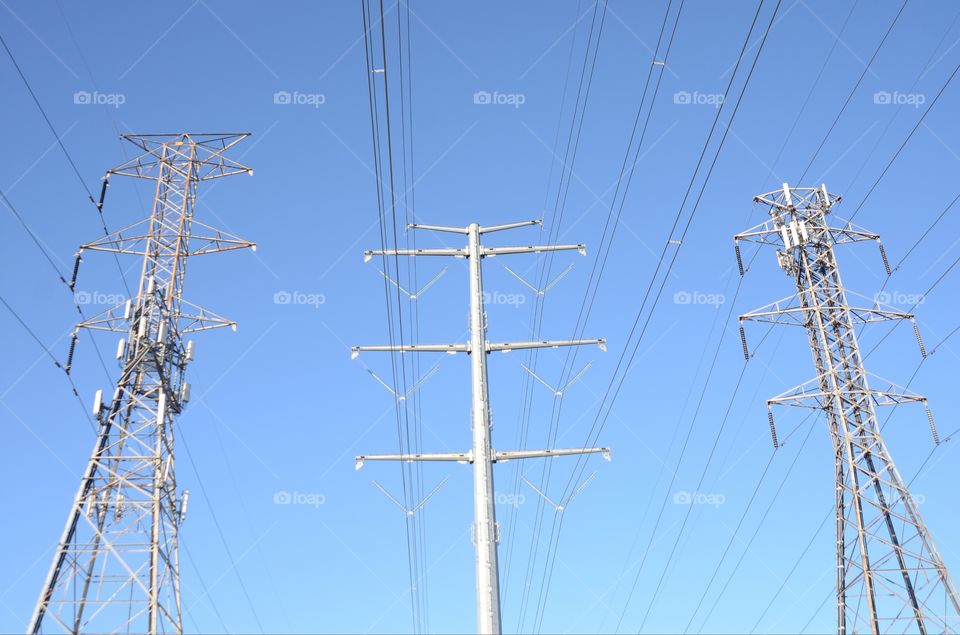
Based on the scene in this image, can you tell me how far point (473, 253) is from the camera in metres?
21.4

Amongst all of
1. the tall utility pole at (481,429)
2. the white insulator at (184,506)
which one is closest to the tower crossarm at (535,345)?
the tall utility pole at (481,429)

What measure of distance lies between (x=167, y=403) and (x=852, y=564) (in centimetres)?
2224

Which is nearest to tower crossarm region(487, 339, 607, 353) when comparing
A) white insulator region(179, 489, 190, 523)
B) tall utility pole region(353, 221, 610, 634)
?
tall utility pole region(353, 221, 610, 634)

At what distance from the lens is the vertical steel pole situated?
54.6 ft

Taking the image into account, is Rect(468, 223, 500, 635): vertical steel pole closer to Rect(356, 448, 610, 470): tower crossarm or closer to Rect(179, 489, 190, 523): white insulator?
Rect(356, 448, 610, 470): tower crossarm

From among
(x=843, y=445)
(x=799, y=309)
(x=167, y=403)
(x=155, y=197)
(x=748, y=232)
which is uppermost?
(x=155, y=197)

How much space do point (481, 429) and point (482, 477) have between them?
3.56 ft

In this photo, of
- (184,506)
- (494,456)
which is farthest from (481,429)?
(184,506)

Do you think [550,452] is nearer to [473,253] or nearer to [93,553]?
[473,253]

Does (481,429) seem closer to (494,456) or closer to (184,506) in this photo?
(494,456)

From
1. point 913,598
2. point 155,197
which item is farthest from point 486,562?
point 155,197

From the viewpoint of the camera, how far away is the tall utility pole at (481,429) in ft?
55.5

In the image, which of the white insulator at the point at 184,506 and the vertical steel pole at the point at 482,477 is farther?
the white insulator at the point at 184,506

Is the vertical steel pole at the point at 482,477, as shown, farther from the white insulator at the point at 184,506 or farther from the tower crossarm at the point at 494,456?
the white insulator at the point at 184,506
